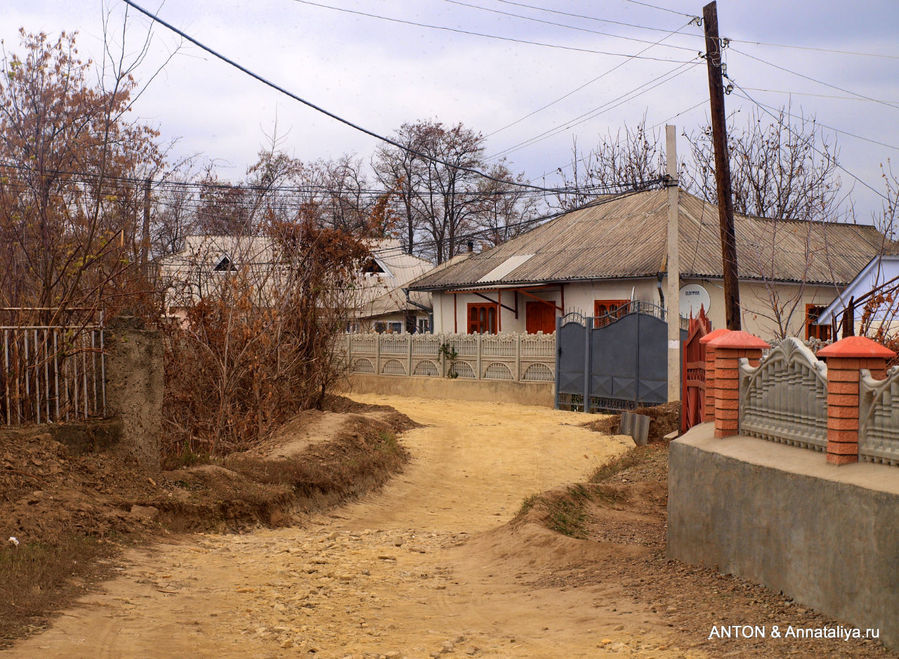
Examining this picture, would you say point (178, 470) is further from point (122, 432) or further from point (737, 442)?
point (737, 442)

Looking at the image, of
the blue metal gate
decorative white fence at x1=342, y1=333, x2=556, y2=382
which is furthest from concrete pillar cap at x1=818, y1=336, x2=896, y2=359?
decorative white fence at x1=342, y1=333, x2=556, y2=382

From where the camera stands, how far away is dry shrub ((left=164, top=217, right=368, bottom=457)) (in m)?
13.1

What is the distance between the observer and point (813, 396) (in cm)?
592

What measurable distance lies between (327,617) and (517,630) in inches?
52.1

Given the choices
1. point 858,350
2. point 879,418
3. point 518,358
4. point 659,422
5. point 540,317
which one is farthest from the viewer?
point 540,317

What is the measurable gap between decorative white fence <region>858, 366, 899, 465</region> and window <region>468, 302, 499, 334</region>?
958 inches

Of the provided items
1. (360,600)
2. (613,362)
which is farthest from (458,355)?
(360,600)

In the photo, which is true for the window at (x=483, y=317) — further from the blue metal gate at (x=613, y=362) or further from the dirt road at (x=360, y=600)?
the dirt road at (x=360, y=600)

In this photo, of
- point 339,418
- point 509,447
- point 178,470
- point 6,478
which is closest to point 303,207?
point 339,418

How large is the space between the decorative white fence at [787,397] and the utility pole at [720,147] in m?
7.88

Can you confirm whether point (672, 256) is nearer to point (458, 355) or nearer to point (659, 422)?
point (659, 422)

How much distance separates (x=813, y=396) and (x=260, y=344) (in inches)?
368

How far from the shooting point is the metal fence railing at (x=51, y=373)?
8570 mm

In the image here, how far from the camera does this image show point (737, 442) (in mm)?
6820
